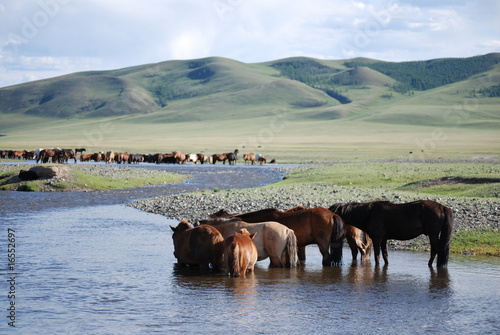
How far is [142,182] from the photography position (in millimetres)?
42531

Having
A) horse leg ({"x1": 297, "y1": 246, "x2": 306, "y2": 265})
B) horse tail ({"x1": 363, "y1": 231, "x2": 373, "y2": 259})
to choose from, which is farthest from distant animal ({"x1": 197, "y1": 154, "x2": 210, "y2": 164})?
horse leg ({"x1": 297, "y1": 246, "x2": 306, "y2": 265})

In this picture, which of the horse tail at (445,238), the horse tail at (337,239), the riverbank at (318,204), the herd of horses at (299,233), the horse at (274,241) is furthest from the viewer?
the riverbank at (318,204)

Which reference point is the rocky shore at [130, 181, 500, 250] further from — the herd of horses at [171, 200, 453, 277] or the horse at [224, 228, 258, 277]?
the horse at [224, 228, 258, 277]

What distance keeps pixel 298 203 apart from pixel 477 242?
8190 millimetres

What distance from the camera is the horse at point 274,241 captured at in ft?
45.1

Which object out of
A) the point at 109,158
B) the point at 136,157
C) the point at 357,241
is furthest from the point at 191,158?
the point at 357,241

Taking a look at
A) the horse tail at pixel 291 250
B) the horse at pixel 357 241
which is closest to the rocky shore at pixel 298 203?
the horse at pixel 357 241

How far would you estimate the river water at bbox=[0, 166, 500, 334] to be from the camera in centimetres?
968

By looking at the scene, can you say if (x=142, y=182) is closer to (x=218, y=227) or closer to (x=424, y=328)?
(x=218, y=227)

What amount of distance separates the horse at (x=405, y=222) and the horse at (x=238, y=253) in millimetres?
3259

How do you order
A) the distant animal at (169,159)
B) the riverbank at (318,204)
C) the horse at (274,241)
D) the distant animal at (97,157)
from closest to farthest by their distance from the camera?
1. the horse at (274,241)
2. the riverbank at (318,204)
3. the distant animal at (97,157)
4. the distant animal at (169,159)

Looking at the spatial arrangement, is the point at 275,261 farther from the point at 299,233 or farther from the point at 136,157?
the point at 136,157

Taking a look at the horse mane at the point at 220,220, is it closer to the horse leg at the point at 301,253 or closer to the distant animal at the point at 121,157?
the horse leg at the point at 301,253

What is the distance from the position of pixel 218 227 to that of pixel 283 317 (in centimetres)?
451
